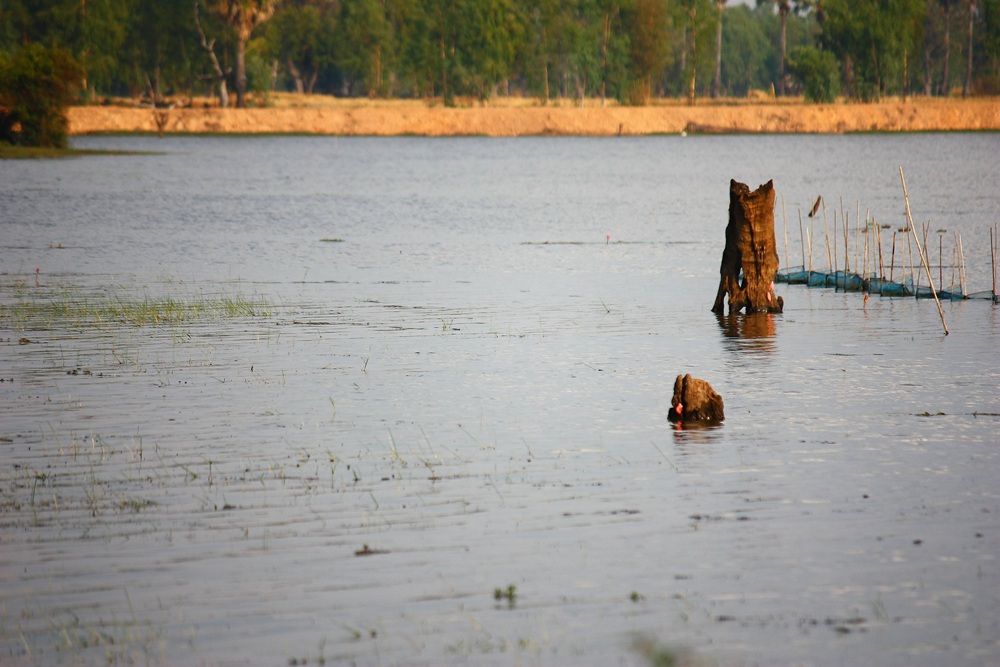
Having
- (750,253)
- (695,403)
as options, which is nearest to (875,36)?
(750,253)

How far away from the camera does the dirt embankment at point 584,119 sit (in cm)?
14862

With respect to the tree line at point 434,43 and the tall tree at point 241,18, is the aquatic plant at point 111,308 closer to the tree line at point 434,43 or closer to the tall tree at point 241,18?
the tree line at point 434,43

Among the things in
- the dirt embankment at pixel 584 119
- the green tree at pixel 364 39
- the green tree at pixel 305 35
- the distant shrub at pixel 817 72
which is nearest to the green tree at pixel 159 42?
the dirt embankment at pixel 584 119

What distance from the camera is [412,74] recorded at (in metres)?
168

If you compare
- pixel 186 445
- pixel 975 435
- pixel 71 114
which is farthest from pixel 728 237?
pixel 71 114

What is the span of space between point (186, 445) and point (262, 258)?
25.9 m

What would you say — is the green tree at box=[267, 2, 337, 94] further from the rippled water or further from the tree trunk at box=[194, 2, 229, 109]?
the rippled water

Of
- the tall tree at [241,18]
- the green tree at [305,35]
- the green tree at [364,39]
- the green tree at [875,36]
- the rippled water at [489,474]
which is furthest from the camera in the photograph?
the green tree at [305,35]

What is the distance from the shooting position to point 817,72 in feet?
513

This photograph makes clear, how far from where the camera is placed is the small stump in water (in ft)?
59.4

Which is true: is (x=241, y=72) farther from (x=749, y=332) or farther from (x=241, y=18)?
(x=749, y=332)

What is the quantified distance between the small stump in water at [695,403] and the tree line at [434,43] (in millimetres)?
122549

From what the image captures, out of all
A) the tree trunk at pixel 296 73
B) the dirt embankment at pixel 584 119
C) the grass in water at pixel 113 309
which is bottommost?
the grass in water at pixel 113 309

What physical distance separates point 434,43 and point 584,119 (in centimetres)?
2059
